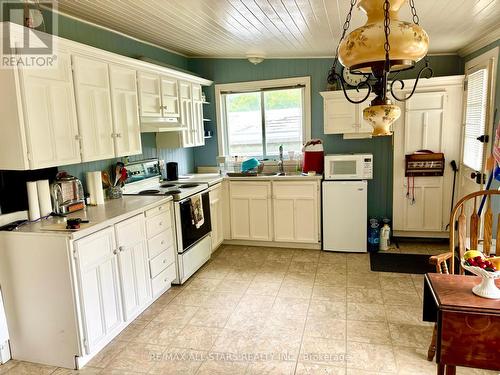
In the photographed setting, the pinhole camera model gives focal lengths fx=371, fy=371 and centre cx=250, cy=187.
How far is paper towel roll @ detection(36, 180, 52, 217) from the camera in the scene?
278cm

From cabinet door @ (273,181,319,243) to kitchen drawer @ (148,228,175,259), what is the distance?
5.28ft

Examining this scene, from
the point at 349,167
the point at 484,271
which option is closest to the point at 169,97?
the point at 349,167

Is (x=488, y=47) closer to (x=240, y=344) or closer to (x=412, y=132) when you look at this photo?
(x=412, y=132)

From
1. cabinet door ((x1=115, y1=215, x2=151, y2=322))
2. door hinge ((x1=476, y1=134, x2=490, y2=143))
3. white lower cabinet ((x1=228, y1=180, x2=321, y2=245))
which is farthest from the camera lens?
white lower cabinet ((x1=228, y1=180, x2=321, y2=245))

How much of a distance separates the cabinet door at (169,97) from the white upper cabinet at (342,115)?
180 centimetres

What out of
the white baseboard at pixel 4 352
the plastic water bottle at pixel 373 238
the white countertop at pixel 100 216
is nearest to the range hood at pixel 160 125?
the white countertop at pixel 100 216

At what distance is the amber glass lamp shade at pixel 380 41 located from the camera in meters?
1.16

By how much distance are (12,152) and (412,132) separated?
13.7 feet

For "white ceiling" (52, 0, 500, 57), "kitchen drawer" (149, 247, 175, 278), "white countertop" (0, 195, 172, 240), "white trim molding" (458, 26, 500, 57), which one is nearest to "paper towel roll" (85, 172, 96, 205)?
"white countertop" (0, 195, 172, 240)

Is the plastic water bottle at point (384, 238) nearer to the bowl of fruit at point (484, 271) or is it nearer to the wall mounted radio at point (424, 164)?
the wall mounted radio at point (424, 164)

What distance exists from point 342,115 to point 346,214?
1242mm

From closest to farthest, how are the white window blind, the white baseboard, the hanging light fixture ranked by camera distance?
the hanging light fixture → the white baseboard → the white window blind

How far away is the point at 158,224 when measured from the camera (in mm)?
3410

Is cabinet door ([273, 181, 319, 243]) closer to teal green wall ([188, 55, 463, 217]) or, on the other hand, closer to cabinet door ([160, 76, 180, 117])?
teal green wall ([188, 55, 463, 217])
